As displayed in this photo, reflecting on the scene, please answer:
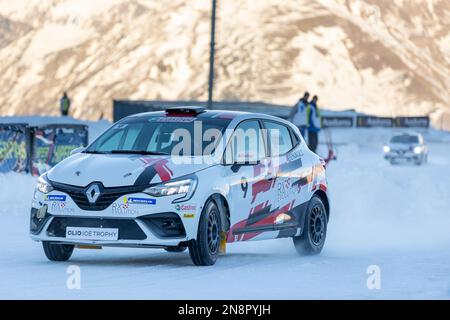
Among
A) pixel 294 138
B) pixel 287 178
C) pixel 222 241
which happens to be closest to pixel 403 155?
pixel 294 138

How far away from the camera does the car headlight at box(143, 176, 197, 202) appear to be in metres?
11.6

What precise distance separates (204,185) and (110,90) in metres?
171

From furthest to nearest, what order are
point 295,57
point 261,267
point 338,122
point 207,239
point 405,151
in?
point 295,57 → point 338,122 → point 405,151 → point 261,267 → point 207,239

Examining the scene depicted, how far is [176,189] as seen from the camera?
1171 cm

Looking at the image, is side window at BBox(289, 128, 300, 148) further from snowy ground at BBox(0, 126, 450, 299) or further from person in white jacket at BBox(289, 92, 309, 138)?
person in white jacket at BBox(289, 92, 309, 138)

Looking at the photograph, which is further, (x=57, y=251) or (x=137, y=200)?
(x=57, y=251)

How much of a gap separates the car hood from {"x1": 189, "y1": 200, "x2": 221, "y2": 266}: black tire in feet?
1.43

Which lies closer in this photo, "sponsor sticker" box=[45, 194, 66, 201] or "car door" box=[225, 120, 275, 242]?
"sponsor sticker" box=[45, 194, 66, 201]

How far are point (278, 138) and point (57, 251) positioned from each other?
293cm

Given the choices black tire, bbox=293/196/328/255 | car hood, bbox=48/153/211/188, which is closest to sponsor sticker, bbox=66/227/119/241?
car hood, bbox=48/153/211/188

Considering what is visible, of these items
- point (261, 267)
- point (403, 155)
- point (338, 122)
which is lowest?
point (261, 267)

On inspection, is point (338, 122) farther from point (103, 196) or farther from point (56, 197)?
point (103, 196)
